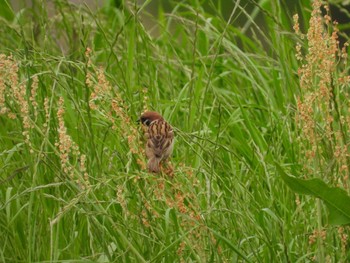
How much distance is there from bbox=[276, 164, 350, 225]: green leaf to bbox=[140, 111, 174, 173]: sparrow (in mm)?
333

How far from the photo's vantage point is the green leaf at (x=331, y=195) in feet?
9.20

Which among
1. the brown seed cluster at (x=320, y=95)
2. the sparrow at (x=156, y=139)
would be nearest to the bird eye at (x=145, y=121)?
the sparrow at (x=156, y=139)

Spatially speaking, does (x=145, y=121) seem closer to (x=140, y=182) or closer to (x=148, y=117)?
(x=148, y=117)

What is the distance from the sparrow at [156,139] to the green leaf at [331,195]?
33cm

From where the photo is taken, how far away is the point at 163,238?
10.2ft

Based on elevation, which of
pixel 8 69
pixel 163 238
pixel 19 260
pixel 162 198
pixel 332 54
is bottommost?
pixel 19 260

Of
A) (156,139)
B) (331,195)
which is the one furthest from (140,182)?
(331,195)

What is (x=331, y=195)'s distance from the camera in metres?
2.83

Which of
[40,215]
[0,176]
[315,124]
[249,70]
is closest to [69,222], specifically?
[40,215]

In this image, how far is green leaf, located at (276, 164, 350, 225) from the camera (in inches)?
110

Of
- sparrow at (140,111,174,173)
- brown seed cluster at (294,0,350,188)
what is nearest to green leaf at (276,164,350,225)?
brown seed cluster at (294,0,350,188)

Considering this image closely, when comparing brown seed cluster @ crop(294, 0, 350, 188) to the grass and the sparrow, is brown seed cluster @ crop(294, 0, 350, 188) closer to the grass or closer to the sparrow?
the grass

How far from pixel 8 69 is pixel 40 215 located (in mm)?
687

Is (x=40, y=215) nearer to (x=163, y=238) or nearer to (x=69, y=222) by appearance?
(x=69, y=222)
